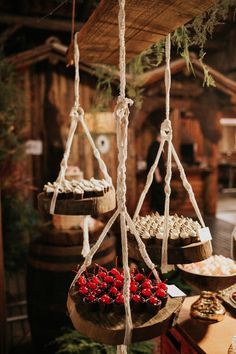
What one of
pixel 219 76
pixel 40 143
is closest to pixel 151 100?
pixel 219 76

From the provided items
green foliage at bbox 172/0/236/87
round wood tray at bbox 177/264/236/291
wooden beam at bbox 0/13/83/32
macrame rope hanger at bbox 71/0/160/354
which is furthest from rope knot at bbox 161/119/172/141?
wooden beam at bbox 0/13/83/32

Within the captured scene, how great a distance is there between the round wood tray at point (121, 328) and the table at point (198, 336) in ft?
2.11

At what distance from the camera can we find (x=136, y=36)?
2072mm

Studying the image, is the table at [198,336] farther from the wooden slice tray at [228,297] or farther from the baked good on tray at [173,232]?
the baked good on tray at [173,232]

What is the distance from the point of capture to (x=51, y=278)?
3.57m

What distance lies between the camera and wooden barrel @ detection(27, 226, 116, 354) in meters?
3.54

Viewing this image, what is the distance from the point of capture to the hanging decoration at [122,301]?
1349 millimetres

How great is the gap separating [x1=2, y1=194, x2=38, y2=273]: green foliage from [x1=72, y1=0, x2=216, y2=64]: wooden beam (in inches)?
145

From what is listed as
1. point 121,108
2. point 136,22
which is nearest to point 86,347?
point 121,108

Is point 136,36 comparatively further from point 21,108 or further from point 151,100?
point 151,100

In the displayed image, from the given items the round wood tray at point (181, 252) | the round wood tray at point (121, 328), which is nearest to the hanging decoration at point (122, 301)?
the round wood tray at point (121, 328)

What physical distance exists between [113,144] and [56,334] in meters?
4.33

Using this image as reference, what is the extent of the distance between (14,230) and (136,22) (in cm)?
445

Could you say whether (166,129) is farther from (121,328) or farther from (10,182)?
(10,182)
